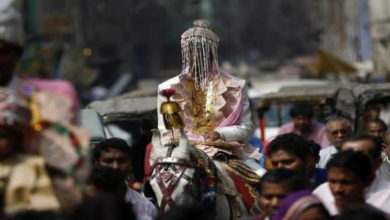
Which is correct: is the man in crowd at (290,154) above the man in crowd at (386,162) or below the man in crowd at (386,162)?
above

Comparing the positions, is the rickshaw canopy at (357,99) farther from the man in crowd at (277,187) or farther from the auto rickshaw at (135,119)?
the man in crowd at (277,187)

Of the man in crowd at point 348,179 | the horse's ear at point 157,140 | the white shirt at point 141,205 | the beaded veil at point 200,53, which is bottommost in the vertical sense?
the white shirt at point 141,205

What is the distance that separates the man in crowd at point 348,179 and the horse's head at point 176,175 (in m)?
1.73

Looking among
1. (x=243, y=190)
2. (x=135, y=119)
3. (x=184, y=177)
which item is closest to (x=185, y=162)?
(x=184, y=177)

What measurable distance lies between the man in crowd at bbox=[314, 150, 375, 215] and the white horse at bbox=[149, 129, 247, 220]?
1.56 meters

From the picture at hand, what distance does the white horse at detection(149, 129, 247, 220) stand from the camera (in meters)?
9.60

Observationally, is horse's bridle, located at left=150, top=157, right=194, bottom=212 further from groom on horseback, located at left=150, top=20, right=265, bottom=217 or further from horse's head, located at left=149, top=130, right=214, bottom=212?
groom on horseback, located at left=150, top=20, right=265, bottom=217

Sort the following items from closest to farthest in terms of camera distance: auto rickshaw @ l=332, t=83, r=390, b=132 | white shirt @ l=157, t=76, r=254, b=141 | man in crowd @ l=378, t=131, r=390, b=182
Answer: man in crowd @ l=378, t=131, r=390, b=182
white shirt @ l=157, t=76, r=254, b=141
auto rickshaw @ l=332, t=83, r=390, b=132

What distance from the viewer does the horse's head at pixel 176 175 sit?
31.4 feet

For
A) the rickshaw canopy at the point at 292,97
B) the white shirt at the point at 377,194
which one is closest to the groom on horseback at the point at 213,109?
the white shirt at the point at 377,194

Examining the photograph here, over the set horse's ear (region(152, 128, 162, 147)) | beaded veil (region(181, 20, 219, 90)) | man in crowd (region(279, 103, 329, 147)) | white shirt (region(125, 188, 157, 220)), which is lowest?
man in crowd (region(279, 103, 329, 147))

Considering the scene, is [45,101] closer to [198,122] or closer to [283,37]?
[198,122]

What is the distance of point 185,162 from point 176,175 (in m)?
0.13

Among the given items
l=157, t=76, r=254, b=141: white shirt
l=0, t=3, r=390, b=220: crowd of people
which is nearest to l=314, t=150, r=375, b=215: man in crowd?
l=0, t=3, r=390, b=220: crowd of people
